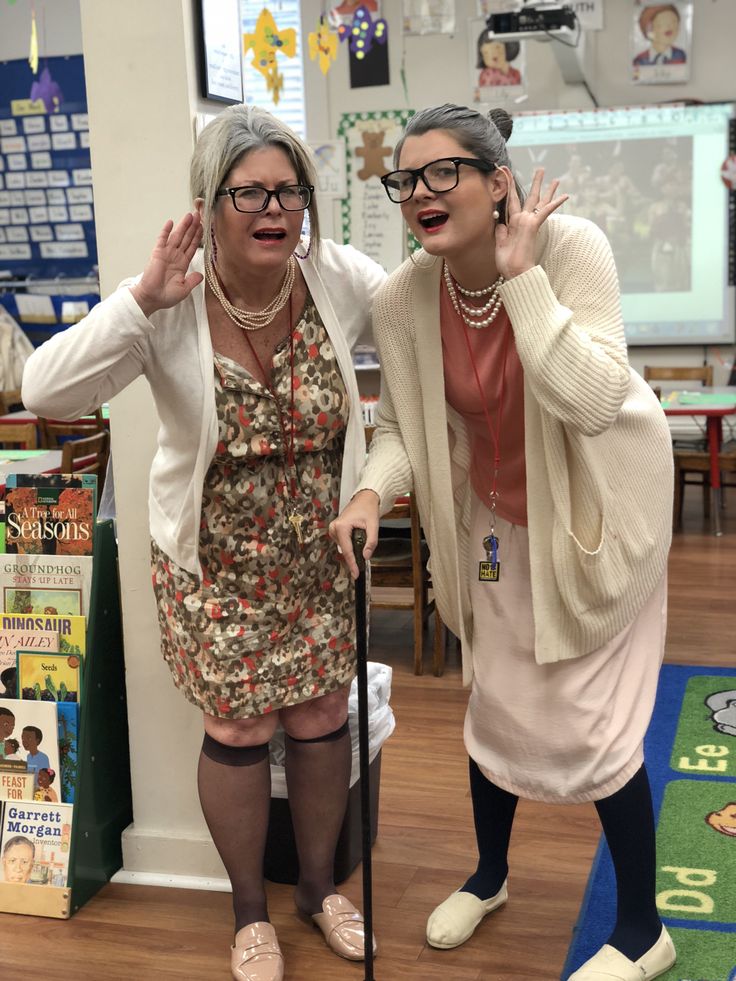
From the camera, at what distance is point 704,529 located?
21.0 feet

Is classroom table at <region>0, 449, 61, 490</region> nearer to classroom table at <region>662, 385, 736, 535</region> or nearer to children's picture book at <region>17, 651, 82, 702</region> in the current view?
children's picture book at <region>17, 651, 82, 702</region>

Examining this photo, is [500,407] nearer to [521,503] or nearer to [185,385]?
[521,503]

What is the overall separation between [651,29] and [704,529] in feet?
10.8

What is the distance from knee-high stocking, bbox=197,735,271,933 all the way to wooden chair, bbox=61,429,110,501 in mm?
2132

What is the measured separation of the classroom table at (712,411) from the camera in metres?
5.88

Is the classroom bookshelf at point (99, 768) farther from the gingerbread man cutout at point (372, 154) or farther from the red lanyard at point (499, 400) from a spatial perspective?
the gingerbread man cutout at point (372, 154)

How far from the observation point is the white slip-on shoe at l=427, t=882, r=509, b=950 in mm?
2387

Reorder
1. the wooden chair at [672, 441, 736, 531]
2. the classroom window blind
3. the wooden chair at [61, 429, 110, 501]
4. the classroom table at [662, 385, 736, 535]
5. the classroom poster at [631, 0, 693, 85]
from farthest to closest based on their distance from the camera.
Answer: the classroom window blind < the classroom poster at [631, 0, 693, 85] < the wooden chair at [672, 441, 736, 531] < the classroom table at [662, 385, 736, 535] < the wooden chair at [61, 429, 110, 501]

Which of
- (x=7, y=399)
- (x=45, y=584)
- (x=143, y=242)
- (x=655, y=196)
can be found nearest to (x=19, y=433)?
(x=7, y=399)

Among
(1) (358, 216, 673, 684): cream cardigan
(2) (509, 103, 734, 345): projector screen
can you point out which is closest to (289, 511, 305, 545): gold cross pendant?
(1) (358, 216, 673, 684): cream cardigan

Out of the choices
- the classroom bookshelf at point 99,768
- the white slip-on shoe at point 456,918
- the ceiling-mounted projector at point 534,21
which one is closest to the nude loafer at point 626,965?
the white slip-on shoe at point 456,918

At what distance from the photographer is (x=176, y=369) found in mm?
2113

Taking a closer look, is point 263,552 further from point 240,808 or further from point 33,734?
point 33,734

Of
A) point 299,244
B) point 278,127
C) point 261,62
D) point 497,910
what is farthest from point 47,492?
point 261,62
